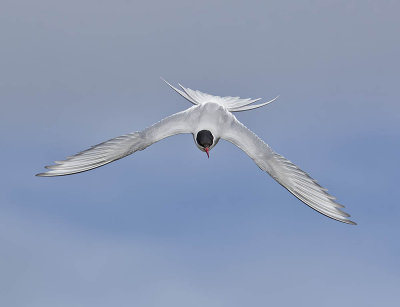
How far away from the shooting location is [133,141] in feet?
49.4

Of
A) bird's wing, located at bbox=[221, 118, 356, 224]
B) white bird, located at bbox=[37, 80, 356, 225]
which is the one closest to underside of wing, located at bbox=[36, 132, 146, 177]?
white bird, located at bbox=[37, 80, 356, 225]

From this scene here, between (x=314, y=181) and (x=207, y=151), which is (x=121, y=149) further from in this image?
(x=314, y=181)

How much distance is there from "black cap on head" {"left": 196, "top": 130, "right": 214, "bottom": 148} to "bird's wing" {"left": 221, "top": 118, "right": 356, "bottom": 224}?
1.84 feet

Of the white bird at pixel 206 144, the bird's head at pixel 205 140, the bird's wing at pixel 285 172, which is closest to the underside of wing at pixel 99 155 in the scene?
the white bird at pixel 206 144

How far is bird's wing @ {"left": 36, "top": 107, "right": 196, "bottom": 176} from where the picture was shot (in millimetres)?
14548

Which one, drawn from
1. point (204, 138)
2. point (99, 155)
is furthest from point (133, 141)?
point (204, 138)

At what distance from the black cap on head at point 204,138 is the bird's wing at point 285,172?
56cm

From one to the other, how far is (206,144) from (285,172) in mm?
1872

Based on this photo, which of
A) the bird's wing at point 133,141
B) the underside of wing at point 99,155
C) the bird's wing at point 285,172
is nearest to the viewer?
the bird's wing at point 285,172

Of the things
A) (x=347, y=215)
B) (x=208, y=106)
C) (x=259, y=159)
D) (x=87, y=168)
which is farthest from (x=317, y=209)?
(x=87, y=168)

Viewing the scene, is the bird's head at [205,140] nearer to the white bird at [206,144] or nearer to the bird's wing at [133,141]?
the white bird at [206,144]

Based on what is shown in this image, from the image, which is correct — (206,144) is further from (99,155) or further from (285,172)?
(99,155)

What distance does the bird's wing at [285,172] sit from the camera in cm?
1316

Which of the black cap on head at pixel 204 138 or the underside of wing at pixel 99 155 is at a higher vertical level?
the black cap on head at pixel 204 138
